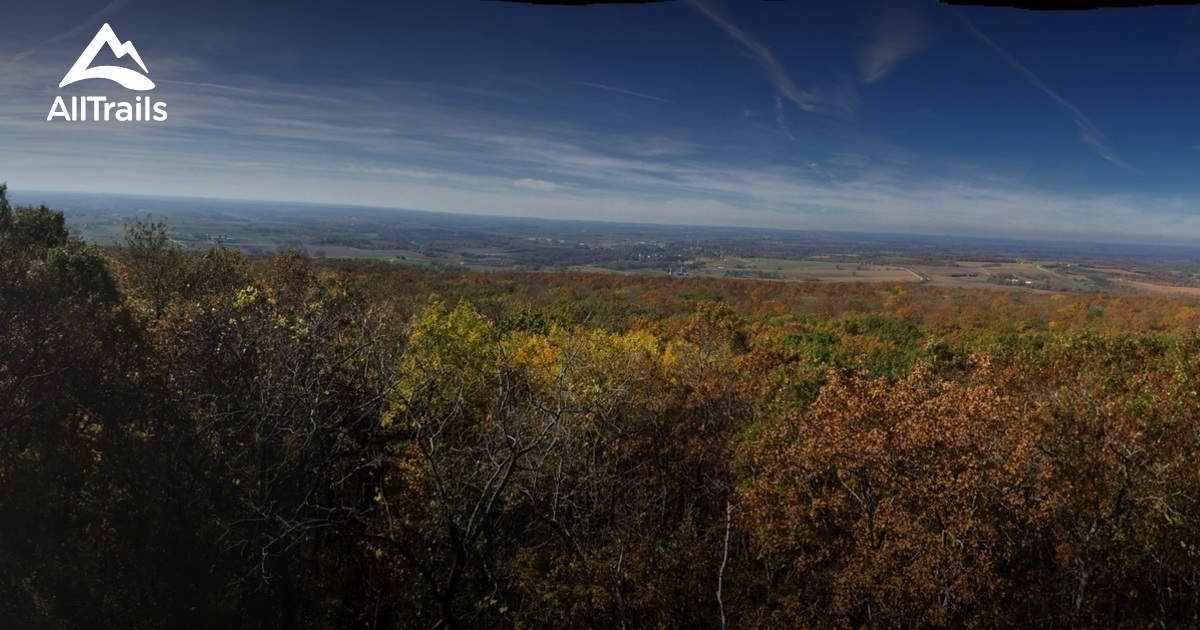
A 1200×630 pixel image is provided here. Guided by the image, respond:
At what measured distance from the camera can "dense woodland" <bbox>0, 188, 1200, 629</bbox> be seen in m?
10.7

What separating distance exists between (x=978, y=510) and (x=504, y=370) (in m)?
9.32

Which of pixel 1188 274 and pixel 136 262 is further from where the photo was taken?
pixel 1188 274

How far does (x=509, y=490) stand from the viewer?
1380 cm

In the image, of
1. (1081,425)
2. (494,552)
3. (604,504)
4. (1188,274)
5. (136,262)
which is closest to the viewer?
(1081,425)

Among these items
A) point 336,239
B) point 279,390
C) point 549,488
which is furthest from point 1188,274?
point 336,239

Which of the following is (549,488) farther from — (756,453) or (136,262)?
(136,262)

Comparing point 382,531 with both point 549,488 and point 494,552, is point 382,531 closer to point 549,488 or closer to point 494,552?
point 494,552

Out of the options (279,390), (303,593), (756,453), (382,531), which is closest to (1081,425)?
(756,453)

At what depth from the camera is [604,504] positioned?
50.8 feet

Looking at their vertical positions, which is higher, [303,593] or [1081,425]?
[1081,425]

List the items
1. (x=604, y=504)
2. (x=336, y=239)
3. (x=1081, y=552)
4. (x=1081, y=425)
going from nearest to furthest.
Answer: (x=1081, y=552), (x=1081, y=425), (x=604, y=504), (x=336, y=239)

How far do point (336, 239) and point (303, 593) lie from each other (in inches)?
3461

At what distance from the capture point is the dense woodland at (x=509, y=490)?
10.7 meters

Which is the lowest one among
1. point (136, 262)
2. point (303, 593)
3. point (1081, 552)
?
point (303, 593)
